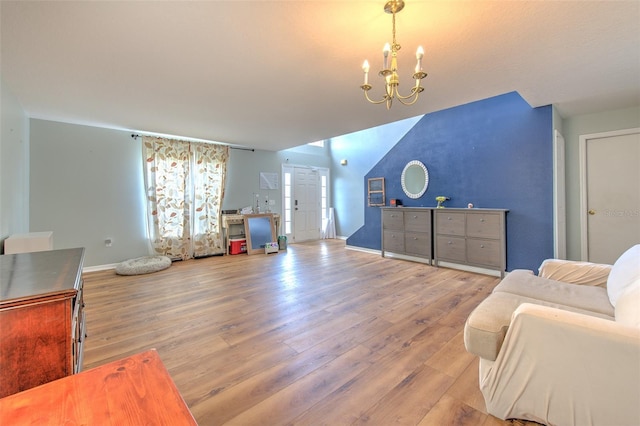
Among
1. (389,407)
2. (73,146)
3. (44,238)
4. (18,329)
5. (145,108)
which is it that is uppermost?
(145,108)

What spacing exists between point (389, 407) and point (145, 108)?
401 centimetres

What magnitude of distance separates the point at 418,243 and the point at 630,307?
3264 millimetres

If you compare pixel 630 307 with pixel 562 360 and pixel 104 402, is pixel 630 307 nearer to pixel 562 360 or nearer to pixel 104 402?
pixel 562 360

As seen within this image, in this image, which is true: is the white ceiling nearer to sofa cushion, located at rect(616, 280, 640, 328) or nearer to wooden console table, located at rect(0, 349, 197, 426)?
sofa cushion, located at rect(616, 280, 640, 328)

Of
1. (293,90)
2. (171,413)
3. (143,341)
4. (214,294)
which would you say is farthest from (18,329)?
(293,90)

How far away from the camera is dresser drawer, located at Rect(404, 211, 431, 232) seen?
4387 millimetres

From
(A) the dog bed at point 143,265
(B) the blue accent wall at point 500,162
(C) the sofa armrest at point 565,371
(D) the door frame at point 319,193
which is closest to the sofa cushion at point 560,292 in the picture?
(C) the sofa armrest at point 565,371

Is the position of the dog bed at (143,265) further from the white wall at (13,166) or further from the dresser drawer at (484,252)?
the dresser drawer at (484,252)

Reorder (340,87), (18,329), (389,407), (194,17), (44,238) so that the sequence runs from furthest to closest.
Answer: (340,87) → (44,238) → (194,17) → (389,407) → (18,329)

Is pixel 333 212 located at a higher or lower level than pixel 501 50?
lower

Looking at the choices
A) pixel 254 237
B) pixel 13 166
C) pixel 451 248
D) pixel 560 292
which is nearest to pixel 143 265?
pixel 13 166

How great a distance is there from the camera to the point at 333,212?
25.1 feet

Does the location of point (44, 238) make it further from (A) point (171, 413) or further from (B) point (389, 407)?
(B) point (389, 407)

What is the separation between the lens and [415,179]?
4.97 m
